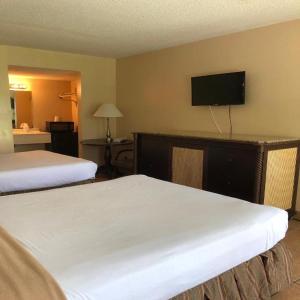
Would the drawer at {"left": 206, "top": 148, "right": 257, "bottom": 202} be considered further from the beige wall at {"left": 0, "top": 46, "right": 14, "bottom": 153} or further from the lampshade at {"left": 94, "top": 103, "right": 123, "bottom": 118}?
the beige wall at {"left": 0, "top": 46, "right": 14, "bottom": 153}

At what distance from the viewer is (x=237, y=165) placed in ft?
10.3

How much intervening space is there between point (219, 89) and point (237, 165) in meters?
1.14

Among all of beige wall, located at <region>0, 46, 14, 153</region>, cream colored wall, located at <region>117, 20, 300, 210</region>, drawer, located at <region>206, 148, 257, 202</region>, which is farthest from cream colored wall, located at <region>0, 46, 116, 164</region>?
drawer, located at <region>206, 148, 257, 202</region>

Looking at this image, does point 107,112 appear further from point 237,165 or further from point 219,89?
point 237,165

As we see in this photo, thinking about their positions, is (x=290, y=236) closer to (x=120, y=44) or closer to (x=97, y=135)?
(x=120, y=44)

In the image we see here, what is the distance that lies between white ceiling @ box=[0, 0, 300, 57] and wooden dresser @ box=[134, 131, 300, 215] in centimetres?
123

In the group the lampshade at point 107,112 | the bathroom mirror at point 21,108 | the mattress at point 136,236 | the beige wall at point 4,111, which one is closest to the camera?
the mattress at point 136,236

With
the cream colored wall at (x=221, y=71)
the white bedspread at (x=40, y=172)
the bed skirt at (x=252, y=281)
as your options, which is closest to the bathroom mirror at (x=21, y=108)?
the cream colored wall at (x=221, y=71)

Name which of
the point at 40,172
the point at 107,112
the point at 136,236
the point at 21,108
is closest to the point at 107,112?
the point at 107,112

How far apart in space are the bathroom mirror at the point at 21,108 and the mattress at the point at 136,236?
4.93 metres

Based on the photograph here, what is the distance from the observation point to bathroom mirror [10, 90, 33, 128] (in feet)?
21.3

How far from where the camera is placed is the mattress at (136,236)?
117cm

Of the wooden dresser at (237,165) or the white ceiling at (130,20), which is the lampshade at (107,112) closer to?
the white ceiling at (130,20)

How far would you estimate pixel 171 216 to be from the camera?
1.72m
